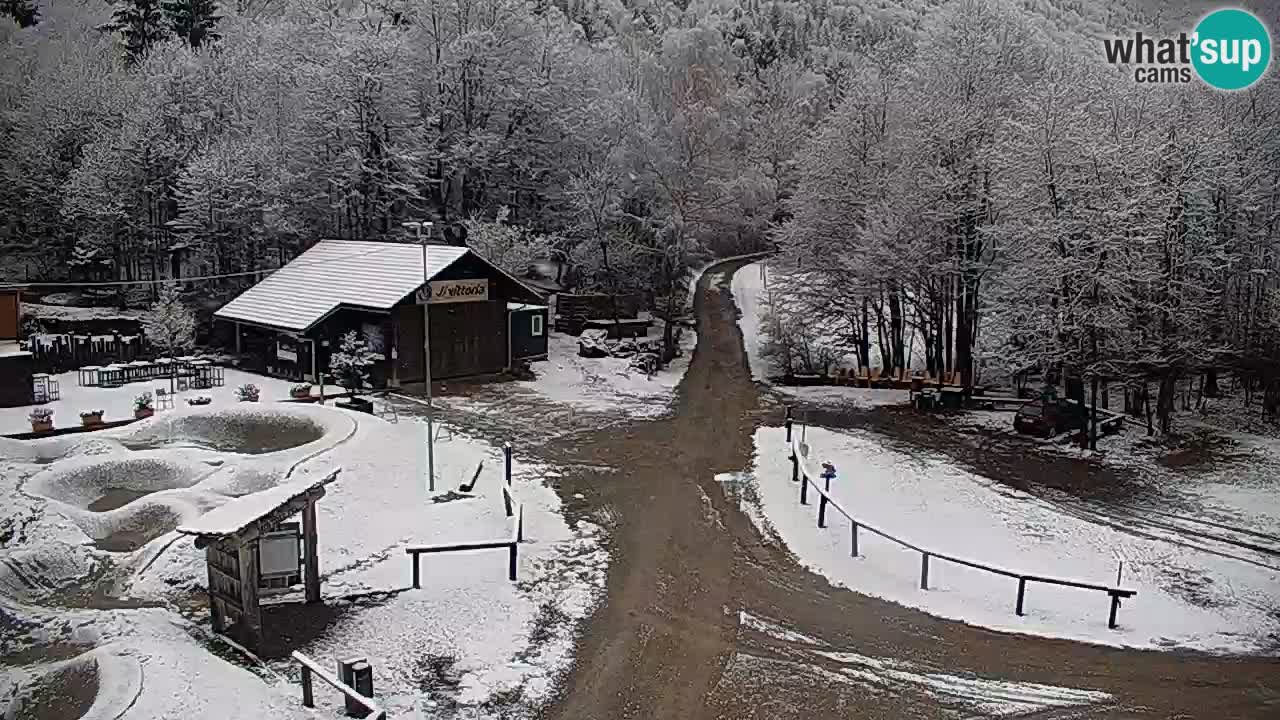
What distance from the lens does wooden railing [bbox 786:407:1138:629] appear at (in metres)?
17.4

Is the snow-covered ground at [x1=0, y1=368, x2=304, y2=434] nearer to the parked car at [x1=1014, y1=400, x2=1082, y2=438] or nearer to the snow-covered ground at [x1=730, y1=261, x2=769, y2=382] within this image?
the snow-covered ground at [x1=730, y1=261, x2=769, y2=382]

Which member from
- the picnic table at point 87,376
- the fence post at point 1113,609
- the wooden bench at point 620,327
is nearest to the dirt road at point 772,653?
the fence post at point 1113,609

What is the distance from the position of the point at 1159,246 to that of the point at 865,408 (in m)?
9.85

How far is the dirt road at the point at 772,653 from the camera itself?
1425 cm

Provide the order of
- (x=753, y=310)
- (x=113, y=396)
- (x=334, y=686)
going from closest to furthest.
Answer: (x=334, y=686), (x=113, y=396), (x=753, y=310)

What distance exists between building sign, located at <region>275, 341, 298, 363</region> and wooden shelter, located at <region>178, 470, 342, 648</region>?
66.2ft

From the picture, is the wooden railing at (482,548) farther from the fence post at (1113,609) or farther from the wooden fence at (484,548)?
the fence post at (1113,609)

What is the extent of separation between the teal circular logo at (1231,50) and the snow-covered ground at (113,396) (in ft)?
102

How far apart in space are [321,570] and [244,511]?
373 cm

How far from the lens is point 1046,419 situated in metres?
30.9

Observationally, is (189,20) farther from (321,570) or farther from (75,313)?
(321,570)

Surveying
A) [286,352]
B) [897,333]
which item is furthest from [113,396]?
[897,333]

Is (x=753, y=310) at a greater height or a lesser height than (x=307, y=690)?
greater

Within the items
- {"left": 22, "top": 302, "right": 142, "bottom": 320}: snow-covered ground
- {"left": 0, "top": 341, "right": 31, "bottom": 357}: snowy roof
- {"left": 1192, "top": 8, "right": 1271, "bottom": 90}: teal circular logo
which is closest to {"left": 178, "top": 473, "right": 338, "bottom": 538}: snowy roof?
{"left": 0, "top": 341, "right": 31, "bottom": 357}: snowy roof
